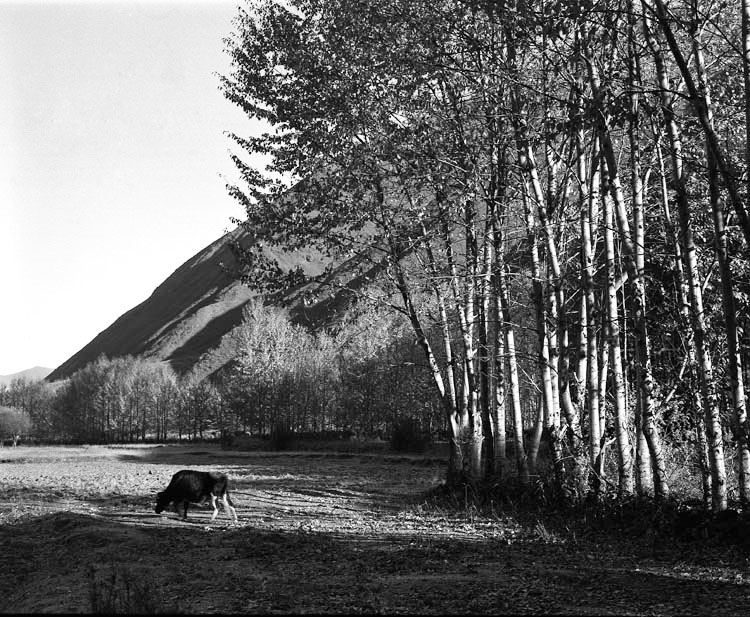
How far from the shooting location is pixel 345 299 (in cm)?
1961

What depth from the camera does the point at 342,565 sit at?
11555 mm

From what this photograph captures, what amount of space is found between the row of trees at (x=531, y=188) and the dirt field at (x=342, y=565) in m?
2.09

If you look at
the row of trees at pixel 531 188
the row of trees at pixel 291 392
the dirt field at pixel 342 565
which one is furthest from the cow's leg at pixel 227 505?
the row of trees at pixel 291 392

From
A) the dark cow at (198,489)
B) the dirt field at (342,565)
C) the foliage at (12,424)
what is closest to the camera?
the dirt field at (342,565)

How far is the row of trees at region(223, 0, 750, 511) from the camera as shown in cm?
1302

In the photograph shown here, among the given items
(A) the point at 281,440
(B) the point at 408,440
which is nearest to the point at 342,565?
(B) the point at 408,440

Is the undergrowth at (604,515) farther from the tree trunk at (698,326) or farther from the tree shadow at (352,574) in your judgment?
the tree shadow at (352,574)

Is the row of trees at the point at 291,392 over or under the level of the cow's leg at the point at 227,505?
over

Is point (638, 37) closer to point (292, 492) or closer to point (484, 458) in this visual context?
point (484, 458)

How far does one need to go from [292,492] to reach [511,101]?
1433 cm

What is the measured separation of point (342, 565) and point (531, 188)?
9.70 metres

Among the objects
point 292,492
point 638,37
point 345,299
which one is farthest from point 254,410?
point 638,37

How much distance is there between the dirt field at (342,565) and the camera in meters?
8.70

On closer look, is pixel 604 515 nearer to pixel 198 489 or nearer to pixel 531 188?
pixel 531 188
